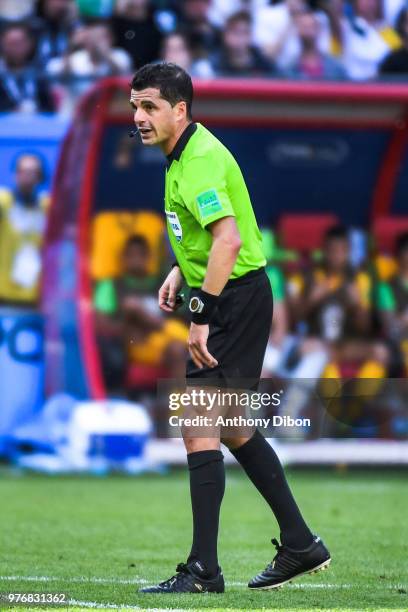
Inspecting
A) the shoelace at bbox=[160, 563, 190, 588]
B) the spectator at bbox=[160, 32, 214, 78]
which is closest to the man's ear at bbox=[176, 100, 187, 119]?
the shoelace at bbox=[160, 563, 190, 588]

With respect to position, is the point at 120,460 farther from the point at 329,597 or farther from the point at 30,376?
the point at 329,597

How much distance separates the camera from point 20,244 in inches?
491

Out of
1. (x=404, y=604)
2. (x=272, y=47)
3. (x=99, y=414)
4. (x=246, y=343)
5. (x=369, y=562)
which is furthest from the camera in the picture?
(x=272, y=47)

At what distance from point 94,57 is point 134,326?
239 cm

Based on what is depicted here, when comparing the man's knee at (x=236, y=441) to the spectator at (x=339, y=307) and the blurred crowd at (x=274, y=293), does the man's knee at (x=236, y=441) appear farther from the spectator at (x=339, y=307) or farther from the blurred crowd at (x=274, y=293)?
the spectator at (x=339, y=307)

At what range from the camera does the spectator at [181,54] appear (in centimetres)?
1303

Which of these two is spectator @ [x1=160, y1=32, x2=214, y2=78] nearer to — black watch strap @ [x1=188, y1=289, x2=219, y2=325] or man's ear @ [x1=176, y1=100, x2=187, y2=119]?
man's ear @ [x1=176, y1=100, x2=187, y2=119]

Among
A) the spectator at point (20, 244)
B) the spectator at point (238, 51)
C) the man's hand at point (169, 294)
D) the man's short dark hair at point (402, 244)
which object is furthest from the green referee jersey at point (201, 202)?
the man's short dark hair at point (402, 244)

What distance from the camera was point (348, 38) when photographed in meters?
14.0

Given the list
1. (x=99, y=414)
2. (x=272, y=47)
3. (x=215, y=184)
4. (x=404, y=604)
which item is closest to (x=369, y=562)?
(x=404, y=604)

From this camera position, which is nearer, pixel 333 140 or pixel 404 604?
pixel 404 604

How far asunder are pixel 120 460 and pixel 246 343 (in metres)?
6.44

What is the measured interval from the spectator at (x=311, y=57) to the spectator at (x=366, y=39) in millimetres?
158

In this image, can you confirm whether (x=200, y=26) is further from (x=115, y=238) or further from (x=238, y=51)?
(x=115, y=238)
